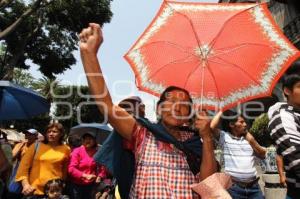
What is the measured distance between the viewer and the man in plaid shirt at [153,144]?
7.89 feet

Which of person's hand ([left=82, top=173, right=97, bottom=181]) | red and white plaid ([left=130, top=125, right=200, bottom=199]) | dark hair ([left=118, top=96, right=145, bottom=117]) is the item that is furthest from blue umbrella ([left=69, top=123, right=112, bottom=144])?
red and white plaid ([left=130, top=125, right=200, bottom=199])

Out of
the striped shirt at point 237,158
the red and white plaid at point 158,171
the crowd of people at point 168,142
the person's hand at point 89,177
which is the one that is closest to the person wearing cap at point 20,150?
the person's hand at point 89,177

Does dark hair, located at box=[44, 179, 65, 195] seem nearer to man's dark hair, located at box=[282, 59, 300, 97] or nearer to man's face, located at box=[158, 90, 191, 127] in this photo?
man's face, located at box=[158, 90, 191, 127]

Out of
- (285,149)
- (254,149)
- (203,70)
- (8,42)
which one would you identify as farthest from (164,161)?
(8,42)

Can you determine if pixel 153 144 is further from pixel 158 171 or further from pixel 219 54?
pixel 219 54

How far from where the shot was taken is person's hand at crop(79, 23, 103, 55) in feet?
7.88

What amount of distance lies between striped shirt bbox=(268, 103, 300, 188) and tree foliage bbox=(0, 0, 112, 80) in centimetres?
1965

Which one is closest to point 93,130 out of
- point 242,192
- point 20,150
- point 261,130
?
point 20,150

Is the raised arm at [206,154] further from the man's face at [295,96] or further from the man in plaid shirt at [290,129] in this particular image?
the man's face at [295,96]

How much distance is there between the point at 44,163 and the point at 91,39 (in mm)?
3080

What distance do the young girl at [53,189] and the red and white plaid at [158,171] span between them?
2637 millimetres

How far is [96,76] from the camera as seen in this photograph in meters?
2.38

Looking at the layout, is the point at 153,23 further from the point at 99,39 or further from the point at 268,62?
the point at 99,39

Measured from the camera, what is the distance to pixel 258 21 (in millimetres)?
3918
